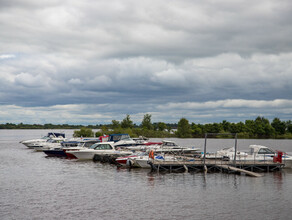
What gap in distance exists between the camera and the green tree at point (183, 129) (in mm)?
188625

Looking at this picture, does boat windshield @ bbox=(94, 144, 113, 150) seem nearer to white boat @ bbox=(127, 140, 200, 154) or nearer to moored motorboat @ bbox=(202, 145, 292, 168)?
white boat @ bbox=(127, 140, 200, 154)

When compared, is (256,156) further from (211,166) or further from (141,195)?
(141,195)

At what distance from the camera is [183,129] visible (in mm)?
189375

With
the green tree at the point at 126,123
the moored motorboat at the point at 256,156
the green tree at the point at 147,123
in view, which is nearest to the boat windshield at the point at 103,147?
→ the moored motorboat at the point at 256,156

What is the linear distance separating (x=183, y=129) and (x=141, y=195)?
523ft

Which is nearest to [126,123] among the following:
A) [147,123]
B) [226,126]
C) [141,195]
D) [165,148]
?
[147,123]

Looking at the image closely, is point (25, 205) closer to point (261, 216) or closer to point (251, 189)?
point (261, 216)

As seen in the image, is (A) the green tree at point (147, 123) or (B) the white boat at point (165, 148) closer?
(B) the white boat at point (165, 148)

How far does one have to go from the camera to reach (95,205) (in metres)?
27.5

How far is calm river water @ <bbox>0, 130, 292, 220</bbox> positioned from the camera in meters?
25.3

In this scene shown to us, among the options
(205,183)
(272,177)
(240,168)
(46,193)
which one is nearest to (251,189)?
(205,183)

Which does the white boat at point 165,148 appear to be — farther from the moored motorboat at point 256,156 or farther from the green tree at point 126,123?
the green tree at point 126,123

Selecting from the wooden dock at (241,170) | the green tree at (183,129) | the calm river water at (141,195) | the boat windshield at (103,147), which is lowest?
the calm river water at (141,195)

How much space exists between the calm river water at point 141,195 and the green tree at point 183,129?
142644 millimetres
